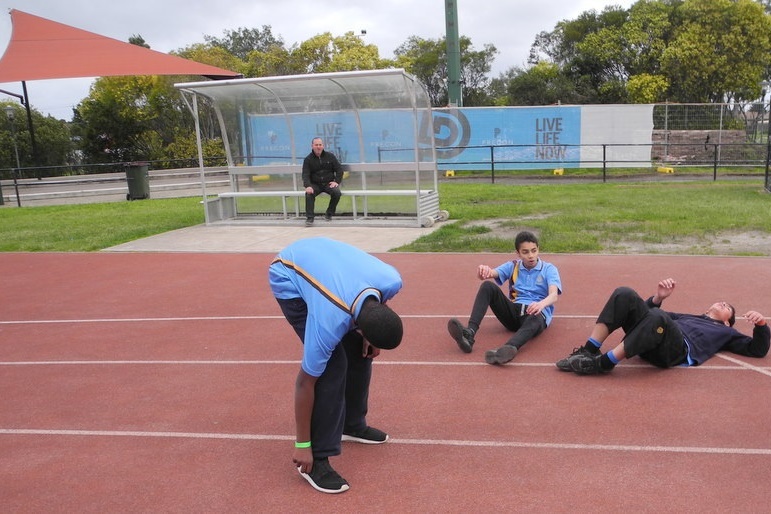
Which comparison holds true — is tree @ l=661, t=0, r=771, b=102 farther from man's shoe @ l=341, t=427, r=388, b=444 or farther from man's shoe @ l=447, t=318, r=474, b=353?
man's shoe @ l=341, t=427, r=388, b=444

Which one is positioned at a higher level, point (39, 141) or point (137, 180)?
point (39, 141)

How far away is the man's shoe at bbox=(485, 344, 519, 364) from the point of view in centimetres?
536

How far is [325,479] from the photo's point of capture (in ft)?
11.8

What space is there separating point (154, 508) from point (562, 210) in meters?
11.6

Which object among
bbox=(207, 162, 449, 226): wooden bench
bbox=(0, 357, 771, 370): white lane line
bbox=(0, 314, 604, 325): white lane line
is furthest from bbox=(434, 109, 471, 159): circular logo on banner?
bbox=(0, 357, 771, 370): white lane line

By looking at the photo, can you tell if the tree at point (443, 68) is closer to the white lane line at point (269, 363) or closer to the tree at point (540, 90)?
the tree at point (540, 90)

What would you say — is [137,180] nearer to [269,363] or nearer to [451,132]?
[451,132]

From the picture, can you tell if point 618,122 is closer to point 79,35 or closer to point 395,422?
point 79,35

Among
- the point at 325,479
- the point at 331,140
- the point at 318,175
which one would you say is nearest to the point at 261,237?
the point at 318,175

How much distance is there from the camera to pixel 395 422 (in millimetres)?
4484

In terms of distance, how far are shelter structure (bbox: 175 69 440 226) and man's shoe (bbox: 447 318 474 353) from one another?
7.30 metres

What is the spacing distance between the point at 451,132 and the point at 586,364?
19.9 metres

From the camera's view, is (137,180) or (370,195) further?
(137,180)

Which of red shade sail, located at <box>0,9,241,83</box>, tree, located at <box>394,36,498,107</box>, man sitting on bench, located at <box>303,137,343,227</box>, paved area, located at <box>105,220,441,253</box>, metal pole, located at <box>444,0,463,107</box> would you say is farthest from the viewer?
tree, located at <box>394,36,498,107</box>
